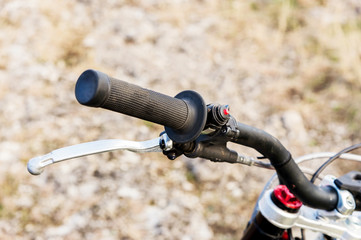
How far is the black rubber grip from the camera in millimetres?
675

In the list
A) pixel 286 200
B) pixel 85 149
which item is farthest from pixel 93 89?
pixel 286 200

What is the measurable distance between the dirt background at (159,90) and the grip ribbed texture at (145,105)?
1.87 metres

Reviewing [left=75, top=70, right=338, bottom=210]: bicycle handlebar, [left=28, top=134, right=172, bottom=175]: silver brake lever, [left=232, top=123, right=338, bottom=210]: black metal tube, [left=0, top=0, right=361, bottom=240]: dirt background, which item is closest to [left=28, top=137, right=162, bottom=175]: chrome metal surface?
[left=28, top=134, right=172, bottom=175]: silver brake lever

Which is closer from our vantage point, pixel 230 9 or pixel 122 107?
pixel 122 107

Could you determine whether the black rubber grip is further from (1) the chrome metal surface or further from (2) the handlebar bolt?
(2) the handlebar bolt

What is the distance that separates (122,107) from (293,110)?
9.96 ft

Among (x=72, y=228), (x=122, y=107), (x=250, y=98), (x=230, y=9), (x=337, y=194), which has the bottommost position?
(x=72, y=228)

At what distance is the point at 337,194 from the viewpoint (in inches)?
45.9

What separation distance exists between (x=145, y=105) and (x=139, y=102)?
0.02 meters

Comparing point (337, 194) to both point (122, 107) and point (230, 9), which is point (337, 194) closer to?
point (122, 107)

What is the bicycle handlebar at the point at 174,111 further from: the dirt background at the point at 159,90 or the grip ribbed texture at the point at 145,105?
the dirt background at the point at 159,90

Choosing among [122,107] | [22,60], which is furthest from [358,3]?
[122,107]

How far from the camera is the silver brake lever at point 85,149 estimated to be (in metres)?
0.82

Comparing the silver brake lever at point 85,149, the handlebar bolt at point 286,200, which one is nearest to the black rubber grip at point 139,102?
the silver brake lever at point 85,149
